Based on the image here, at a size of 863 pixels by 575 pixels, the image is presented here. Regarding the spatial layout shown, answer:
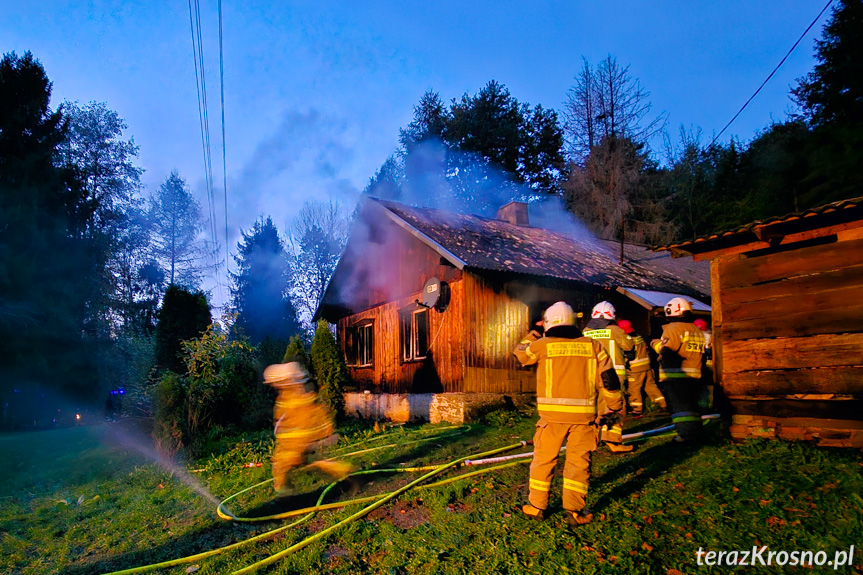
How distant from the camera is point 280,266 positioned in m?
40.7

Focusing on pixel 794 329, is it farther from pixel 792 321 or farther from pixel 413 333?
pixel 413 333

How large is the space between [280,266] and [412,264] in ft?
94.6

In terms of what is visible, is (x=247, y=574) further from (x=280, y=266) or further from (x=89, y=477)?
(x=280, y=266)

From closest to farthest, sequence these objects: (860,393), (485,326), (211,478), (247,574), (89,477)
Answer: (247,574)
(860,393)
(211,478)
(89,477)
(485,326)

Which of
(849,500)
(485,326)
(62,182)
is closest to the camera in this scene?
(849,500)

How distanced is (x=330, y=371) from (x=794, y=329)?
11.1 m

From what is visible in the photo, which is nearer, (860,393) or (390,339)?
(860,393)

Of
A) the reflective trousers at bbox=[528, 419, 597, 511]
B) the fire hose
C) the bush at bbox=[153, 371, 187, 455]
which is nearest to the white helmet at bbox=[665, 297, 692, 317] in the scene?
the fire hose

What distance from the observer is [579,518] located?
14.8 feet

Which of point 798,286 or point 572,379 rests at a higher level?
point 798,286

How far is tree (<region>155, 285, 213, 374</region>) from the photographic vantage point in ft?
50.9

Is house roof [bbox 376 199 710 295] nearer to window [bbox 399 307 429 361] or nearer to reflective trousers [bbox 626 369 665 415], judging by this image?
window [bbox 399 307 429 361]

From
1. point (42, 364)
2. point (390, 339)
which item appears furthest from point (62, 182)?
point (390, 339)

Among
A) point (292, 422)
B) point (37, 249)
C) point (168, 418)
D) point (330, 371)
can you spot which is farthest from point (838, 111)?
point (37, 249)
